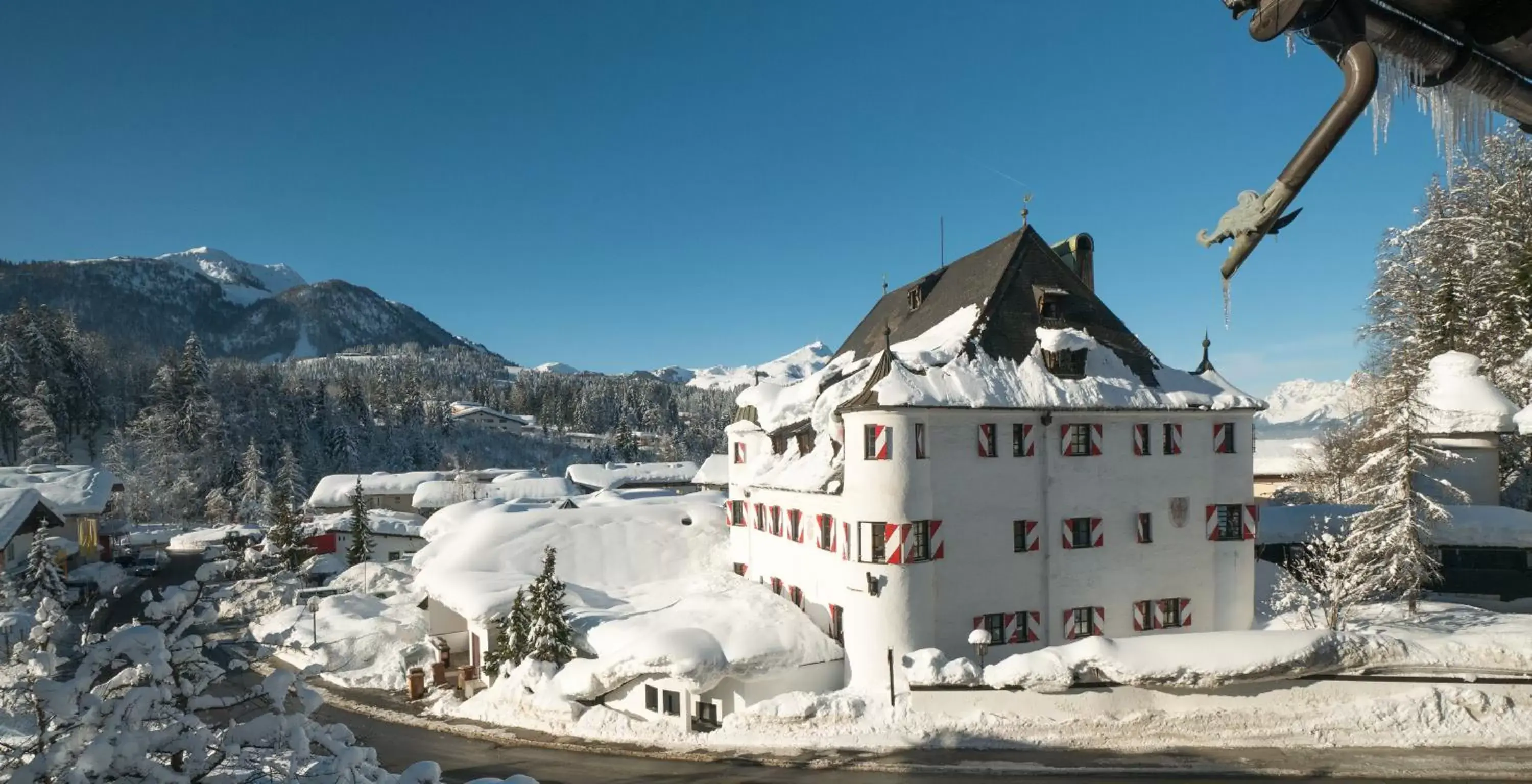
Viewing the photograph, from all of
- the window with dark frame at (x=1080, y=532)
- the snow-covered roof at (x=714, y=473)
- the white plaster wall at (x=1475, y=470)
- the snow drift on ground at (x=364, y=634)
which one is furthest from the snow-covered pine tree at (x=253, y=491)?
the white plaster wall at (x=1475, y=470)

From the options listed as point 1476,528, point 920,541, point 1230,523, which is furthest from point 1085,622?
point 1476,528

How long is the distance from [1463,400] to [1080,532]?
67.8ft

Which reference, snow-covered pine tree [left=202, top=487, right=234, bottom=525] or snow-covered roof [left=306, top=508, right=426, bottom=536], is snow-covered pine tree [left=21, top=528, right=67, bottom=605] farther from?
snow-covered pine tree [left=202, top=487, right=234, bottom=525]

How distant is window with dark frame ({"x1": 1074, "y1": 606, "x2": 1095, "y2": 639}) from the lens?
77.9 ft

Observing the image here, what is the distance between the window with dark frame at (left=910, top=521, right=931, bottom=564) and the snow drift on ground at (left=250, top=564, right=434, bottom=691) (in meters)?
19.7

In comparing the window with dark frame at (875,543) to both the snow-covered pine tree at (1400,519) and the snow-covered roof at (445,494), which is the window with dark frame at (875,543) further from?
the snow-covered roof at (445,494)

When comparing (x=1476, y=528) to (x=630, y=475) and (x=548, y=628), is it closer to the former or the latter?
(x=548, y=628)

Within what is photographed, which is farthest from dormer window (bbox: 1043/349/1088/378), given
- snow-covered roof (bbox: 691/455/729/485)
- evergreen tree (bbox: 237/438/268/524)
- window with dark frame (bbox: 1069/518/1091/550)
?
evergreen tree (bbox: 237/438/268/524)

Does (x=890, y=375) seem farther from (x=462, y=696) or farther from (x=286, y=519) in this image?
(x=286, y=519)

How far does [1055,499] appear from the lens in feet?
77.7

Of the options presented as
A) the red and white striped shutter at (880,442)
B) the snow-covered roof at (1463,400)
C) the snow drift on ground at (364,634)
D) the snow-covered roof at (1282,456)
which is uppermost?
the snow-covered roof at (1463,400)

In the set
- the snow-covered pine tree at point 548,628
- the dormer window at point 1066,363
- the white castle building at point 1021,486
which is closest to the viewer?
the white castle building at point 1021,486

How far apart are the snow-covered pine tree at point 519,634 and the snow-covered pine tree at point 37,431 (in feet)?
291

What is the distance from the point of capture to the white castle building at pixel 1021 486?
2189 cm
